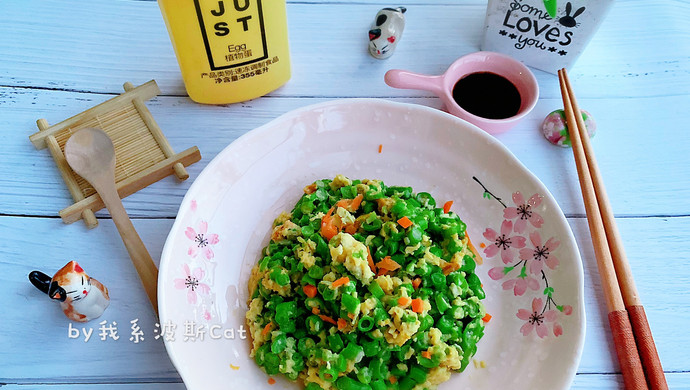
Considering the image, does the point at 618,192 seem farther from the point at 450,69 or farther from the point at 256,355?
the point at 256,355

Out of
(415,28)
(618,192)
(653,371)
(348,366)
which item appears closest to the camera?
(348,366)

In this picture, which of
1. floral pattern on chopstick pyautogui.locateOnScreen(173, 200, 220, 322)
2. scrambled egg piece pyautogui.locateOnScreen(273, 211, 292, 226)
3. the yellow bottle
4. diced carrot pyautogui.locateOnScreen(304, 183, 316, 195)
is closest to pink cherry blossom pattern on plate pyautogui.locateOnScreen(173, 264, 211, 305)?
floral pattern on chopstick pyautogui.locateOnScreen(173, 200, 220, 322)

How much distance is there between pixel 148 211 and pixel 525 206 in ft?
3.26

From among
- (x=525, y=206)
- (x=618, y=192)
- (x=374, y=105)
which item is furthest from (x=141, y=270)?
(x=618, y=192)

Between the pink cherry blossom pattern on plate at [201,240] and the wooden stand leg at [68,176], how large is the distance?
349 millimetres

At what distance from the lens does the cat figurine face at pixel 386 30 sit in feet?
5.34

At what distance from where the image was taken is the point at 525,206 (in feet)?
4.27

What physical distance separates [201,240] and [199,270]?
7 cm

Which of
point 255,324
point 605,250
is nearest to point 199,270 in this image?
point 255,324

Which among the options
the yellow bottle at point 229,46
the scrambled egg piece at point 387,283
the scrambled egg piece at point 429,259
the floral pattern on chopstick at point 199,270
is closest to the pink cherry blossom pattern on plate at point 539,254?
the scrambled egg piece at point 429,259

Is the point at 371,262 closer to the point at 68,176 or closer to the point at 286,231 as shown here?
the point at 286,231

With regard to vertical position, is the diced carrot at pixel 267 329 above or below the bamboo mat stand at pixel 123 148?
below

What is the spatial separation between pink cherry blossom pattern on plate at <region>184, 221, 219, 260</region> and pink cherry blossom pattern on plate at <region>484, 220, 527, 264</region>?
0.68 meters

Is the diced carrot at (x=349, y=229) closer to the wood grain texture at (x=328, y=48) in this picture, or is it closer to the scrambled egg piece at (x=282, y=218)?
the scrambled egg piece at (x=282, y=218)
